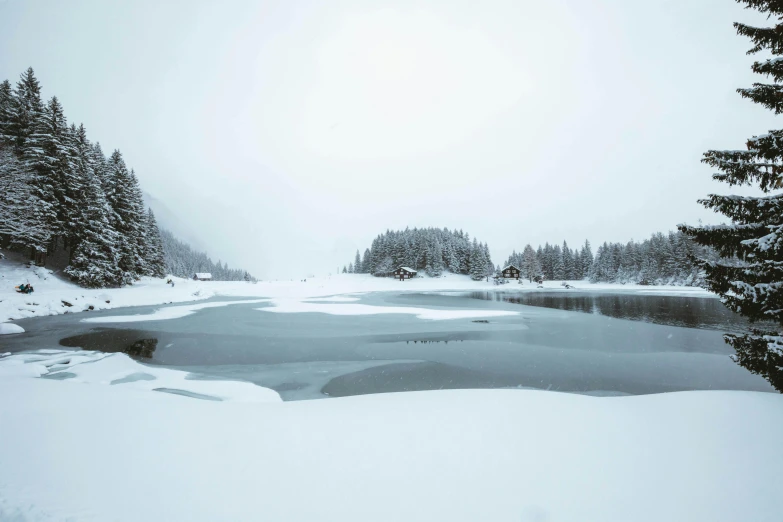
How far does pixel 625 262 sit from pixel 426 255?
5481 centimetres

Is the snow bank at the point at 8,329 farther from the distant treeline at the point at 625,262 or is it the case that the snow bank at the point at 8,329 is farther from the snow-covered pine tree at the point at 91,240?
the distant treeline at the point at 625,262

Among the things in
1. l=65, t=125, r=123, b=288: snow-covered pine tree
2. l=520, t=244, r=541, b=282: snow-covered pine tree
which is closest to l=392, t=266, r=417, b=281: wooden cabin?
l=520, t=244, r=541, b=282: snow-covered pine tree

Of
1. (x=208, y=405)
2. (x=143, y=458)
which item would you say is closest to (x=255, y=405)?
(x=208, y=405)

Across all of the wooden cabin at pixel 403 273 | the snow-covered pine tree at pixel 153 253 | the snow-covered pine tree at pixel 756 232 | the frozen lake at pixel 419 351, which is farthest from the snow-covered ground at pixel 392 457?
the wooden cabin at pixel 403 273

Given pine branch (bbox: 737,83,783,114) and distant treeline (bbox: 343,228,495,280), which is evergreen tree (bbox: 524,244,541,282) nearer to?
distant treeline (bbox: 343,228,495,280)

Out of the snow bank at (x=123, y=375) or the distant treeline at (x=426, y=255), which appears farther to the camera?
the distant treeline at (x=426, y=255)

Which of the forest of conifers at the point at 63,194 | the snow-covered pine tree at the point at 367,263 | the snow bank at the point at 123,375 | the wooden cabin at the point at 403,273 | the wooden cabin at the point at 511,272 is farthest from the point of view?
the snow-covered pine tree at the point at 367,263

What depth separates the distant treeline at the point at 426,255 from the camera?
89125 millimetres

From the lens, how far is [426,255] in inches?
3610

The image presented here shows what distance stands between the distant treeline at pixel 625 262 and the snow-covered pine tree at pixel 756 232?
252 ft

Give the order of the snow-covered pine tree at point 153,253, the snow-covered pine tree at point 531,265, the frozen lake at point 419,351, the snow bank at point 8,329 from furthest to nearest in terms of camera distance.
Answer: the snow-covered pine tree at point 531,265, the snow-covered pine tree at point 153,253, the snow bank at point 8,329, the frozen lake at point 419,351

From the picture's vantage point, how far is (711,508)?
296cm

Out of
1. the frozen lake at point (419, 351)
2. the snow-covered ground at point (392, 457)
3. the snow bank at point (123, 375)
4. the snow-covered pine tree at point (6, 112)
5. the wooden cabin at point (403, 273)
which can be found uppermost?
the snow-covered pine tree at point (6, 112)

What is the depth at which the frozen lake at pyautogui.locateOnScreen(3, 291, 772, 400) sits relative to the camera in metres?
9.11
